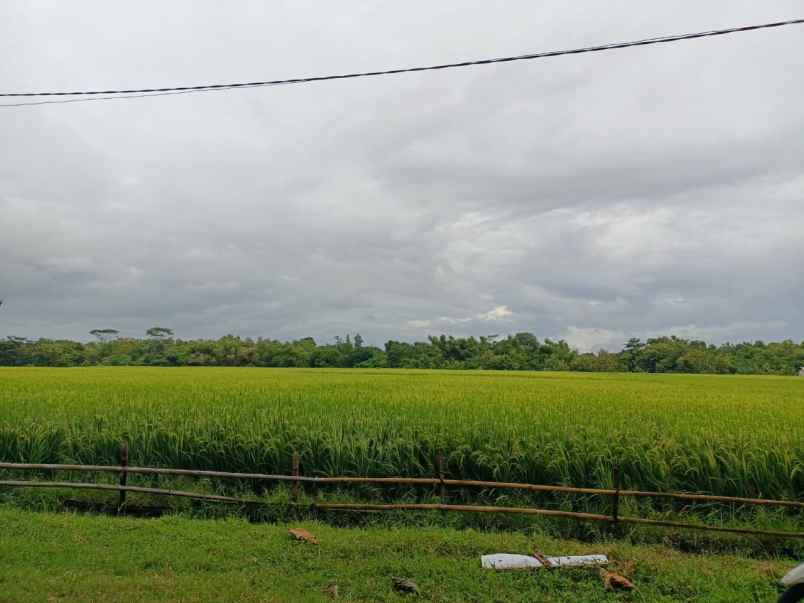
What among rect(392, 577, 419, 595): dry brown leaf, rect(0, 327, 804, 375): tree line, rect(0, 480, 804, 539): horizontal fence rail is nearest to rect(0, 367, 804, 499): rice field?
rect(0, 480, 804, 539): horizontal fence rail

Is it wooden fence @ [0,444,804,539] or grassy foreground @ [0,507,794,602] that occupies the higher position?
wooden fence @ [0,444,804,539]

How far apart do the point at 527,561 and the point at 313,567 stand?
222 cm

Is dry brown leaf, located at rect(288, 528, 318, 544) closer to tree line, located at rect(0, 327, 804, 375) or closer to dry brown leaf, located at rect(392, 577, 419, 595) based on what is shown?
dry brown leaf, located at rect(392, 577, 419, 595)

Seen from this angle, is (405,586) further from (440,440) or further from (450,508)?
(440,440)

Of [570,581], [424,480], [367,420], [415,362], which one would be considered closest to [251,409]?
[367,420]

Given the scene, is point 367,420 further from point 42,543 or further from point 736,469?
point 736,469

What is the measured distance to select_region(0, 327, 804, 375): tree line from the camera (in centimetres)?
5425

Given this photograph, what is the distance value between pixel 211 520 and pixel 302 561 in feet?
7.04

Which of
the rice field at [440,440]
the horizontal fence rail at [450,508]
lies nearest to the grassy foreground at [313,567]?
the horizontal fence rail at [450,508]

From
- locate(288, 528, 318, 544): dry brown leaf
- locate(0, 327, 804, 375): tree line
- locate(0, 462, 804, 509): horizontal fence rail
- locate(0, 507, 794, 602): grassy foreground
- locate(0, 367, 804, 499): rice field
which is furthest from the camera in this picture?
locate(0, 327, 804, 375): tree line

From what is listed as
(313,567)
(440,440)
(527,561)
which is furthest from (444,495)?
(313,567)

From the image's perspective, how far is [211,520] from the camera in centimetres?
754

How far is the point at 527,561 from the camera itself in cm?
593

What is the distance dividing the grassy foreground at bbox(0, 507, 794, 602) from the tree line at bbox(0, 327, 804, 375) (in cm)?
4773
